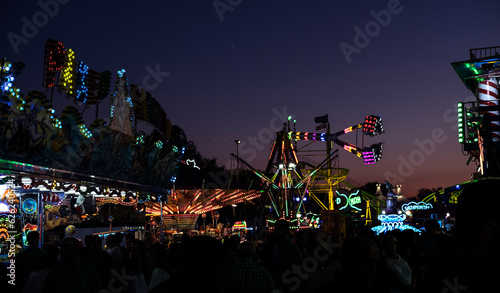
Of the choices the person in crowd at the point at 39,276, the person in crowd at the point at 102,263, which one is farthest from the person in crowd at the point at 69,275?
the person in crowd at the point at 102,263

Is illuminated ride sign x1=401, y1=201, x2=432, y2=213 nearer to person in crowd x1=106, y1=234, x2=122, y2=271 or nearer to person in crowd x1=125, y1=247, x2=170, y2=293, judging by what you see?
person in crowd x1=106, y1=234, x2=122, y2=271

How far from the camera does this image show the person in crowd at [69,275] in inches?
245

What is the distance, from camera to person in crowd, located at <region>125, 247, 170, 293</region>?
6.28 meters

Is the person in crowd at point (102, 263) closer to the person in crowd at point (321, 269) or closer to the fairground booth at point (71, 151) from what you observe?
the fairground booth at point (71, 151)

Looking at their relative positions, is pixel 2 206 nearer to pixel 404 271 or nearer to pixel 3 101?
pixel 3 101

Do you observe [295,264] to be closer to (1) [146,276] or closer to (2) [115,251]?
(1) [146,276]

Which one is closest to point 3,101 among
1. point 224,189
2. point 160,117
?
point 160,117

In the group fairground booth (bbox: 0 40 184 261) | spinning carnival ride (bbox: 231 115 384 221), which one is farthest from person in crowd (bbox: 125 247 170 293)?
spinning carnival ride (bbox: 231 115 384 221)

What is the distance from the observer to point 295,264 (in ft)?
23.2

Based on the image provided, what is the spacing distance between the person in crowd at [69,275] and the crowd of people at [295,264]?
0.01 meters

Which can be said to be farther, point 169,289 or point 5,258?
point 5,258

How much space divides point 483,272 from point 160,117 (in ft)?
57.0

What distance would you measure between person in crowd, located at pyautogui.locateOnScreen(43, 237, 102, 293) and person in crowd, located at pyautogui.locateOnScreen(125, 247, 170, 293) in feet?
1.78

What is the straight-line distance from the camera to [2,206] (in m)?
14.2
